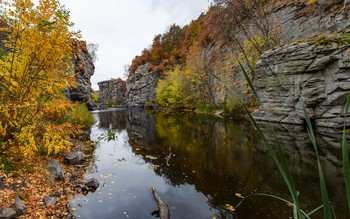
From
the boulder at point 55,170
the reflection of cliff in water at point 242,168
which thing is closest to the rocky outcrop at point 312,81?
the reflection of cliff in water at point 242,168

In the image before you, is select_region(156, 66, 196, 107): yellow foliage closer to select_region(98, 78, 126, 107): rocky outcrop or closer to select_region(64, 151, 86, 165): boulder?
select_region(64, 151, 86, 165): boulder

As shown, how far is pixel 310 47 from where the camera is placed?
599 inches

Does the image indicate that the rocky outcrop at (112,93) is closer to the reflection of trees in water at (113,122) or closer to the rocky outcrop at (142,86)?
the rocky outcrop at (142,86)

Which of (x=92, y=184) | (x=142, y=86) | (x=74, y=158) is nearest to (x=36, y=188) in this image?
(x=92, y=184)

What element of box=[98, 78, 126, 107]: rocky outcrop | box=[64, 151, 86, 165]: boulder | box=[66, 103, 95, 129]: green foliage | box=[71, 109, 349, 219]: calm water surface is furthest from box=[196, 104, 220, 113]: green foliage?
box=[98, 78, 126, 107]: rocky outcrop

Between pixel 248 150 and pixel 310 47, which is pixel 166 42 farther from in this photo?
pixel 248 150

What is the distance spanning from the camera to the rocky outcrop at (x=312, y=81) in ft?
44.6

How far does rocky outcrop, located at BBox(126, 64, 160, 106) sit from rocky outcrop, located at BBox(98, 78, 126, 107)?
1878 cm

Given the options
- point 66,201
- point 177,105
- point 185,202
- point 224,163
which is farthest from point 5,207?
point 177,105

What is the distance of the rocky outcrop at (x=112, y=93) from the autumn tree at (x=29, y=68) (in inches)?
3175

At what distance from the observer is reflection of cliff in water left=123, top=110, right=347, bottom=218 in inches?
241

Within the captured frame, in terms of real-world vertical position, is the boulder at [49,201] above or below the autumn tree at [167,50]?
below

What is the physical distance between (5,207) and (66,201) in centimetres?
190

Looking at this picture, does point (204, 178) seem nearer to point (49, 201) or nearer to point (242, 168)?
point (242, 168)
